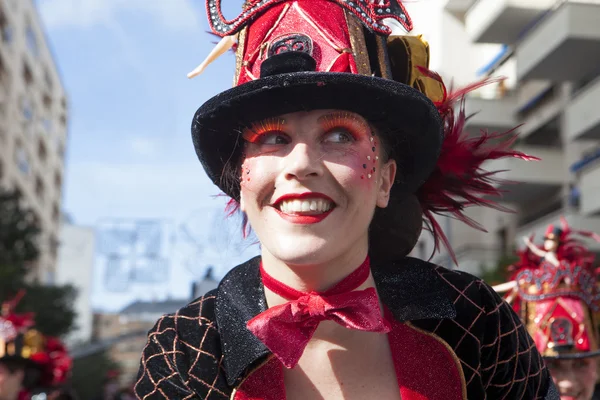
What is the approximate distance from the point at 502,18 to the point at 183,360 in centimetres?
1571

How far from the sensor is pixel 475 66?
1994cm

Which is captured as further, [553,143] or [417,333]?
[553,143]

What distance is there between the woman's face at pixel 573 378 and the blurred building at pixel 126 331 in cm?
356

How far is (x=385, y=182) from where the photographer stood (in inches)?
120

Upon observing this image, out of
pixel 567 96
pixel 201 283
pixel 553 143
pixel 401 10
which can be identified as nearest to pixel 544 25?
pixel 567 96

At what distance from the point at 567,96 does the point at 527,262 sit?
14568 millimetres

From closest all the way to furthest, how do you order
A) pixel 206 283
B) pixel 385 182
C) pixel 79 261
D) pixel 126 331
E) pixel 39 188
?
pixel 385 182
pixel 206 283
pixel 39 188
pixel 79 261
pixel 126 331

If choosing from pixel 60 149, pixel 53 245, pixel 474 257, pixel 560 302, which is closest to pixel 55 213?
pixel 53 245

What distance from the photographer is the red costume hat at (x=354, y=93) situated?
9.05 feet

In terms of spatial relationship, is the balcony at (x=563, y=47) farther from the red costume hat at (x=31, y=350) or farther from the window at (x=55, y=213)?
the window at (x=55, y=213)

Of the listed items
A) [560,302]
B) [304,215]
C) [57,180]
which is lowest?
[57,180]

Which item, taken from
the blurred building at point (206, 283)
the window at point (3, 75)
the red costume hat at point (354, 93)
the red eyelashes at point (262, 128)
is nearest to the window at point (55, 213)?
the window at point (3, 75)

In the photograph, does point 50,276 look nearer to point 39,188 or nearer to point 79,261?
point 39,188

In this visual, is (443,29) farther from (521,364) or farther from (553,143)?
(521,364)
